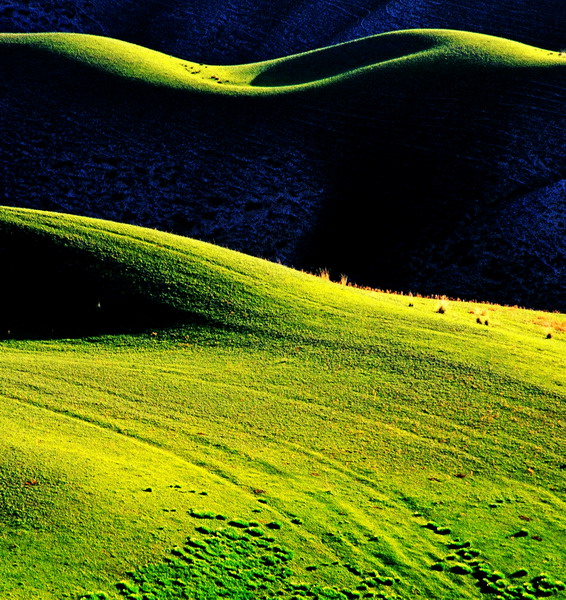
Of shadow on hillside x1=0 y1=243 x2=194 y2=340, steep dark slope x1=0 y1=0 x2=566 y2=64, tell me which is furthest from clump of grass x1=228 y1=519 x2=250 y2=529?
steep dark slope x1=0 y1=0 x2=566 y2=64

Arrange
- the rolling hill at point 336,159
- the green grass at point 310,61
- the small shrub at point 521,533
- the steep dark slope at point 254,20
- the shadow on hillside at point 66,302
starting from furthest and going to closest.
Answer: the steep dark slope at point 254,20 → the green grass at point 310,61 → the rolling hill at point 336,159 → the shadow on hillside at point 66,302 → the small shrub at point 521,533

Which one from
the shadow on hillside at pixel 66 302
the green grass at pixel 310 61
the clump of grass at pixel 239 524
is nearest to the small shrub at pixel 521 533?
the clump of grass at pixel 239 524

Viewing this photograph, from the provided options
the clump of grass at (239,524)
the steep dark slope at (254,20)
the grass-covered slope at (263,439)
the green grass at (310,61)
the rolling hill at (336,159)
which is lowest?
the clump of grass at (239,524)

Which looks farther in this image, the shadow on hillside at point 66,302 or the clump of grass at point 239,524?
the shadow on hillside at point 66,302

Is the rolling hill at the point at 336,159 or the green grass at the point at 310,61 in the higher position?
the green grass at the point at 310,61

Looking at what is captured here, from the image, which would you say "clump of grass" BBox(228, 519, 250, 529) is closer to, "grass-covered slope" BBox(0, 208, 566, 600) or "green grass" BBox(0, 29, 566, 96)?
"grass-covered slope" BBox(0, 208, 566, 600)

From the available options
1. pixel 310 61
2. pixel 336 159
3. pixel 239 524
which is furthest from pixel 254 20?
pixel 239 524

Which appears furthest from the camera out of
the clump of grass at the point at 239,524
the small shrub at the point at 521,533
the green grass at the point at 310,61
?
the green grass at the point at 310,61

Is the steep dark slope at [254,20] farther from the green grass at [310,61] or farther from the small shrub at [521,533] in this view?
the small shrub at [521,533]
